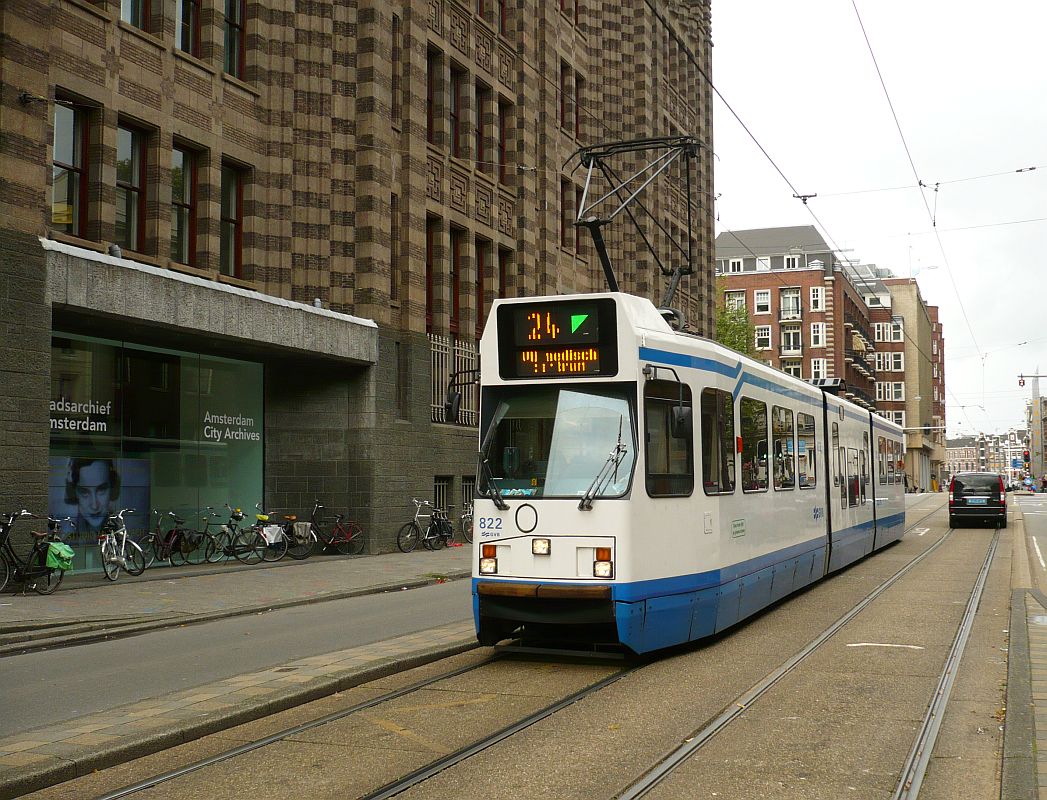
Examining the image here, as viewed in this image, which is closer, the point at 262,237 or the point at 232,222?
the point at 232,222

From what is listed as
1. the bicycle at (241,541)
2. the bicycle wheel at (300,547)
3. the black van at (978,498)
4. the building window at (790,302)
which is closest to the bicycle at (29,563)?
the bicycle at (241,541)

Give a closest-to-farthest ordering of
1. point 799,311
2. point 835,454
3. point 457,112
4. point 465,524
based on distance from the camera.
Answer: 1. point 835,454
2. point 465,524
3. point 457,112
4. point 799,311

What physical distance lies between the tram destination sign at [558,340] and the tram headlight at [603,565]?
151 cm

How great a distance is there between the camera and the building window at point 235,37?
858 inches

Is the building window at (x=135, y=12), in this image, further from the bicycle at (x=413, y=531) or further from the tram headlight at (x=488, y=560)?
the tram headlight at (x=488, y=560)

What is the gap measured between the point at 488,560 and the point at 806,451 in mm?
6676

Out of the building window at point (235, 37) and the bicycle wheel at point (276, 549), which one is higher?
the building window at point (235, 37)

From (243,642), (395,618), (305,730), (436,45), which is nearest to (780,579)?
(395,618)

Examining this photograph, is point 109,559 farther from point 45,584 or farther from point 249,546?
point 249,546

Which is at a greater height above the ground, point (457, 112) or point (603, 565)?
point (457, 112)

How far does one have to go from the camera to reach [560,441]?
9.52 m

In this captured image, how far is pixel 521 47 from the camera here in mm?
31078

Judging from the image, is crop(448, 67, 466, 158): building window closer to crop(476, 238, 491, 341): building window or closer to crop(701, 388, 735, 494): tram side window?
crop(476, 238, 491, 341): building window

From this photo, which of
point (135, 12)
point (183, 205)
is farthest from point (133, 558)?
point (135, 12)
